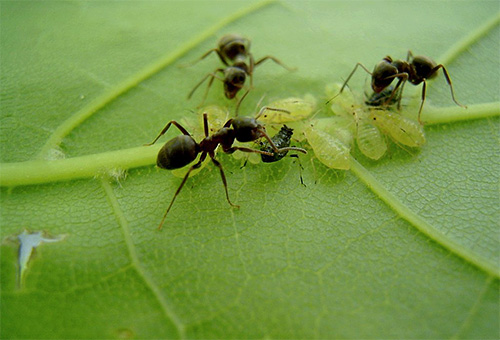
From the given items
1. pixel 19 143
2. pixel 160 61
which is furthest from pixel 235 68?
pixel 19 143

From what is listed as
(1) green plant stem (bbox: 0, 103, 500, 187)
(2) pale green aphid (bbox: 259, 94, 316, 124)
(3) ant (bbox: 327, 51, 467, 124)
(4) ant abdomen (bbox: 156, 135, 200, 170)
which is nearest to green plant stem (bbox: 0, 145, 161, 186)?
(1) green plant stem (bbox: 0, 103, 500, 187)

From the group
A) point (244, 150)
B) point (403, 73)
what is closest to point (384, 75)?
point (403, 73)

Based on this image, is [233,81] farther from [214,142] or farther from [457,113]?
[457,113]

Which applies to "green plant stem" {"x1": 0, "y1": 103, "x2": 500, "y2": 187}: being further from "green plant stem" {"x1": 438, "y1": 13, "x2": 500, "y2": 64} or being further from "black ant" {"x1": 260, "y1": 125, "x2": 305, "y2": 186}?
"green plant stem" {"x1": 438, "y1": 13, "x2": 500, "y2": 64}

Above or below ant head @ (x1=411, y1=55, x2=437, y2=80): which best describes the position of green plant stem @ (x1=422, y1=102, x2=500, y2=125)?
below

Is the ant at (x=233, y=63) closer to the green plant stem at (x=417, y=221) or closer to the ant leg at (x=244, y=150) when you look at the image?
the ant leg at (x=244, y=150)

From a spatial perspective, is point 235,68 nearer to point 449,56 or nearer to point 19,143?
point 19,143
